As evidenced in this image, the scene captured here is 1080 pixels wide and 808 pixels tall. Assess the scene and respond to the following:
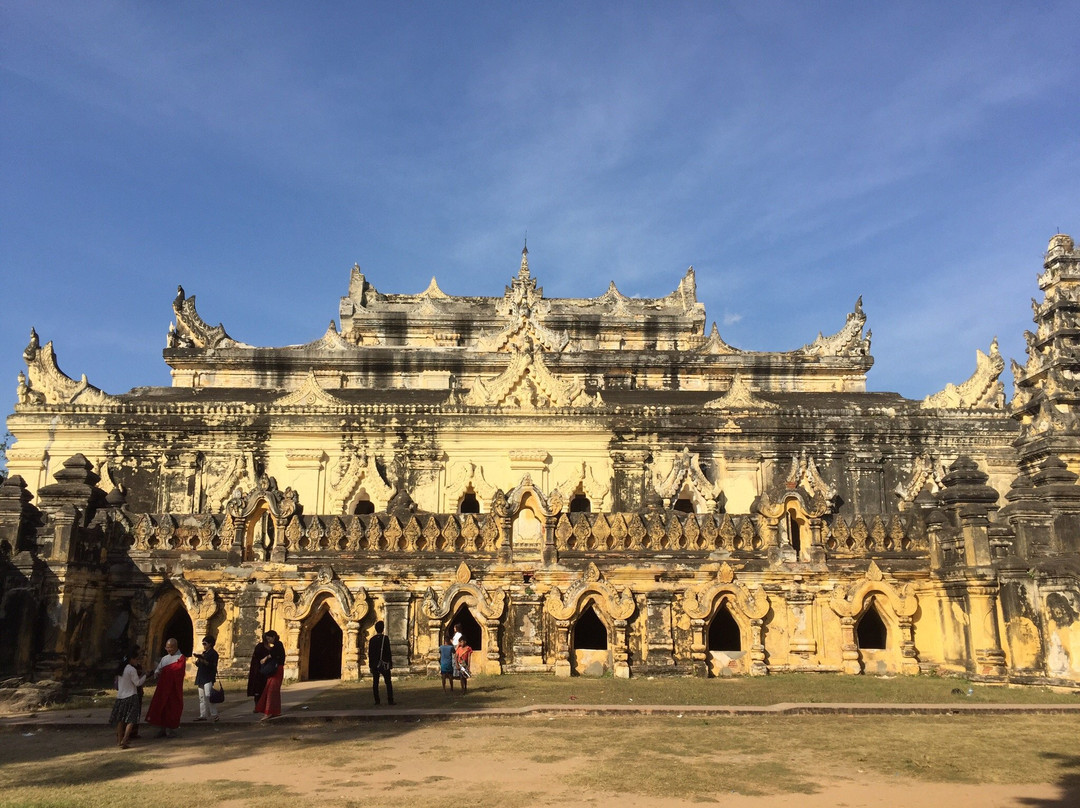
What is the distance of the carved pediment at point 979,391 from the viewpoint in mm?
33094

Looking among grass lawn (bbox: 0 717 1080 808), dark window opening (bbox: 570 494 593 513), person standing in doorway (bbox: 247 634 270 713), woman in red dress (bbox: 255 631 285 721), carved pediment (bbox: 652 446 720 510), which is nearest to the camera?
grass lawn (bbox: 0 717 1080 808)

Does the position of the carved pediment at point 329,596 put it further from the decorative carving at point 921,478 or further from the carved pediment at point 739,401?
the decorative carving at point 921,478

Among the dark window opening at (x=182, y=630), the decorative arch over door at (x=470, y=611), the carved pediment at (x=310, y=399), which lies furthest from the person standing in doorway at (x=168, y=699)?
the carved pediment at (x=310, y=399)

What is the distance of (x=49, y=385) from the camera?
31516mm

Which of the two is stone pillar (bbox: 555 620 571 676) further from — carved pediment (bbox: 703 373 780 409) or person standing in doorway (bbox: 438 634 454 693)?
carved pediment (bbox: 703 373 780 409)

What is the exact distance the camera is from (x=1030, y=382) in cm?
2783

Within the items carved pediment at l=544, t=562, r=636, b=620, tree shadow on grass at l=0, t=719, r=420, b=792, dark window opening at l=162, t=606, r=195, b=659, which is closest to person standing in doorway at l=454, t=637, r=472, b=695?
carved pediment at l=544, t=562, r=636, b=620

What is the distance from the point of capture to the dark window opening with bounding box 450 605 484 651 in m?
19.5

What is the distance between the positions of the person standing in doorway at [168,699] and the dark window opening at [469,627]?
7288 millimetres

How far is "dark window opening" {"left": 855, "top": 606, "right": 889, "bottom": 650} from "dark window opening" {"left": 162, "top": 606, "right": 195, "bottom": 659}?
1524 cm

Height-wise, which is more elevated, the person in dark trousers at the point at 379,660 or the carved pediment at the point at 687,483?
the carved pediment at the point at 687,483

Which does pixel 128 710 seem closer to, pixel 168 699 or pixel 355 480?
pixel 168 699

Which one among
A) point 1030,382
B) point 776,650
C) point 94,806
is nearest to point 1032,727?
point 776,650

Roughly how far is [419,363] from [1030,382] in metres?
21.4
